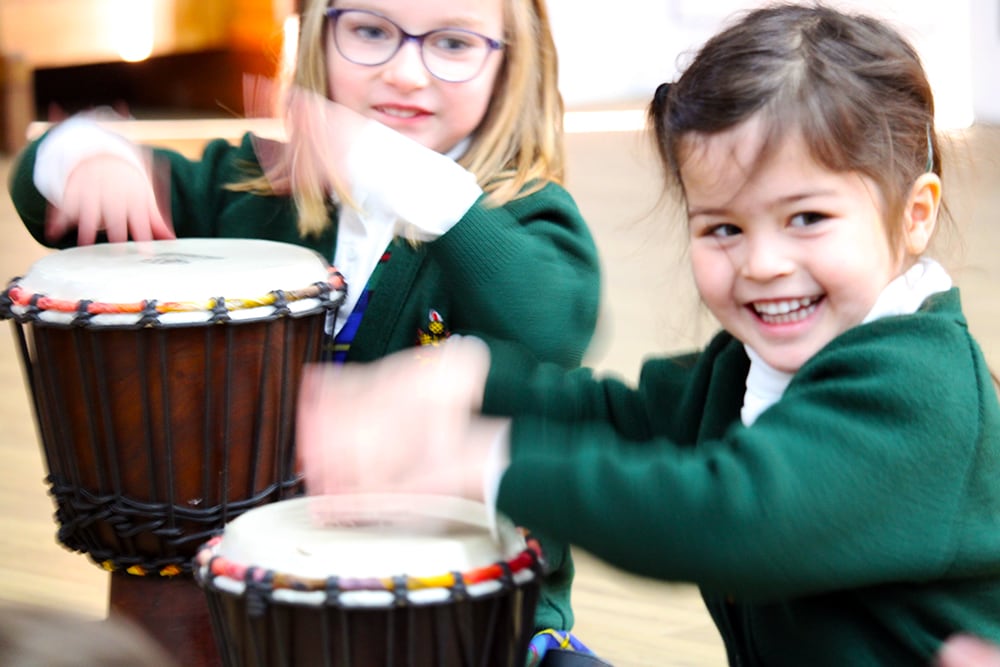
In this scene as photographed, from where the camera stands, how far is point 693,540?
1.16 m

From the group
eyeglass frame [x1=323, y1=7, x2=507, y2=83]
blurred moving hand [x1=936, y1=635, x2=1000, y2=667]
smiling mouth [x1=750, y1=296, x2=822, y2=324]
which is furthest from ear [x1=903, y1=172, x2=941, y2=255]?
eyeglass frame [x1=323, y1=7, x2=507, y2=83]

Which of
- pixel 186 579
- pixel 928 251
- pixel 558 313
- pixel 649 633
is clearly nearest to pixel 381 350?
pixel 558 313

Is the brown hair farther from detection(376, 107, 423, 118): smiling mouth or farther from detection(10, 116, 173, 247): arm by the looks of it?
detection(10, 116, 173, 247): arm

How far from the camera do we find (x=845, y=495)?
3.83ft

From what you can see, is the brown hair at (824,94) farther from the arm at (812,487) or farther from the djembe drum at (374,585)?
the djembe drum at (374,585)

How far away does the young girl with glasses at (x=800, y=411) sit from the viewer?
117 cm

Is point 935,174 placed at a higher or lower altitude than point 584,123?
higher

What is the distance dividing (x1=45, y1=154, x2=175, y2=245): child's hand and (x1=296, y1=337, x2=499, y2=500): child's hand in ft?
2.32

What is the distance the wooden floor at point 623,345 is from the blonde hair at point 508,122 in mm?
220

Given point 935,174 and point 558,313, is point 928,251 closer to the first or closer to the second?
point 935,174

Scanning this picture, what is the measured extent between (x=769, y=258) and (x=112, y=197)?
974 mm

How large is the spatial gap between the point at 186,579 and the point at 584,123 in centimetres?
559

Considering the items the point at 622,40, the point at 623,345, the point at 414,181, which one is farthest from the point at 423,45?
the point at 622,40

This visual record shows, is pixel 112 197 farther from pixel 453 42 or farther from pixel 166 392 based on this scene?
pixel 453 42
